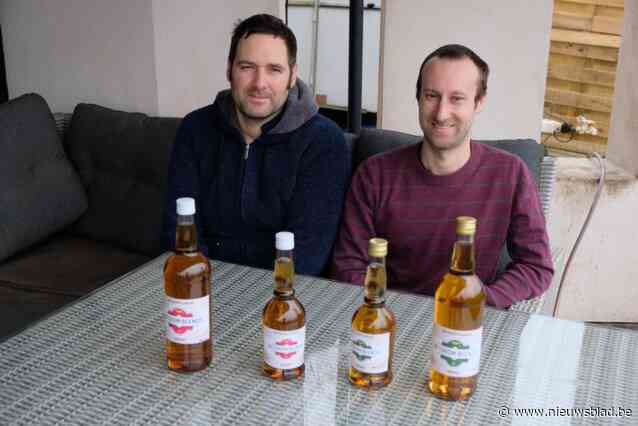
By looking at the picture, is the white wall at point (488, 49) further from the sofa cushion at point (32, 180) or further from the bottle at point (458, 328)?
the bottle at point (458, 328)

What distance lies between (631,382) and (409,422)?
0.42m

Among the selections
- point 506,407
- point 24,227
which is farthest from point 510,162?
point 24,227

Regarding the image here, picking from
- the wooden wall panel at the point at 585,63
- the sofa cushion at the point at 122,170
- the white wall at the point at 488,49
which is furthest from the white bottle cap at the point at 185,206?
the wooden wall panel at the point at 585,63

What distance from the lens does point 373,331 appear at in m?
1.14

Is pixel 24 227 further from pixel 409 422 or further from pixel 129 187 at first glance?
pixel 409 422

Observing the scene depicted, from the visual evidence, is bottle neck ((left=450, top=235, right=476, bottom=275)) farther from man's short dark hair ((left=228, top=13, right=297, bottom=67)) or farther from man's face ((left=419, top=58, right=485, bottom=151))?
man's short dark hair ((left=228, top=13, right=297, bottom=67))

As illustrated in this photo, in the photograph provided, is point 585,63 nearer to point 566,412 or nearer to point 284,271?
point 566,412

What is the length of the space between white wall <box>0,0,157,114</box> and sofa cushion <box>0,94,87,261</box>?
340 mm

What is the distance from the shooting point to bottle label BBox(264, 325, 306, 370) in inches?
46.2

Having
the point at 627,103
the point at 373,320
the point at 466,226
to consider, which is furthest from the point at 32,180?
the point at 627,103

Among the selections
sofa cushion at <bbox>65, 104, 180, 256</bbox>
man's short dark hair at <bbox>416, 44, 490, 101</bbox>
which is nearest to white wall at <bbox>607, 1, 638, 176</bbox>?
man's short dark hair at <bbox>416, 44, 490, 101</bbox>

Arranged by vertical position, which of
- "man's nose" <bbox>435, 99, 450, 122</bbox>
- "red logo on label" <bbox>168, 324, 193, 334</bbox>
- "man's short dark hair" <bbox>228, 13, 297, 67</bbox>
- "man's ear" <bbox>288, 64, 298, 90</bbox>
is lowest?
"red logo on label" <bbox>168, 324, 193, 334</bbox>

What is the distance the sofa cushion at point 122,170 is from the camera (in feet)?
8.77

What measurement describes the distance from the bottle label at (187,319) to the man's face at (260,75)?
2.95ft
